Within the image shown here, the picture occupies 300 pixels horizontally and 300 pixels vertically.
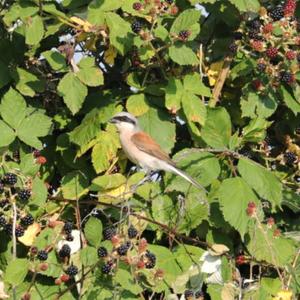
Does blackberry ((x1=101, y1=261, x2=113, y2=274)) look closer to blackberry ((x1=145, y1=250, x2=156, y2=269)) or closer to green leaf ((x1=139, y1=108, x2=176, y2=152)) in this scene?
blackberry ((x1=145, y1=250, x2=156, y2=269))

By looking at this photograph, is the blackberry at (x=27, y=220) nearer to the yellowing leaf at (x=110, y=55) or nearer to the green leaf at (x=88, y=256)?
the green leaf at (x=88, y=256)

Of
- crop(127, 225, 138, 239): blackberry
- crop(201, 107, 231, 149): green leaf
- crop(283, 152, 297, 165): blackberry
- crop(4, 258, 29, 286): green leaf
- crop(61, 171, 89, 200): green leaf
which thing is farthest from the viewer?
crop(283, 152, 297, 165): blackberry

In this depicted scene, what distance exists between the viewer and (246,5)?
5859mm

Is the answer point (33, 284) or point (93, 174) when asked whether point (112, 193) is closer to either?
point (93, 174)

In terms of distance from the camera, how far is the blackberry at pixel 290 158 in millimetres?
6227

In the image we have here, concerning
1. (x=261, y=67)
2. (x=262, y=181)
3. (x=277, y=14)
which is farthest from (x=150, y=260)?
(x=277, y=14)

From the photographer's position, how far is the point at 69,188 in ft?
20.1

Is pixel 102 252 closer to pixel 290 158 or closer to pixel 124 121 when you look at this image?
pixel 124 121

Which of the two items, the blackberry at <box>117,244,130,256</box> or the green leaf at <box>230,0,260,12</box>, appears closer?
the blackberry at <box>117,244,130,256</box>

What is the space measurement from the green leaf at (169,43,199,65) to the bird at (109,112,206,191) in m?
0.50

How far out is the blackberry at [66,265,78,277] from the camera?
565 centimetres

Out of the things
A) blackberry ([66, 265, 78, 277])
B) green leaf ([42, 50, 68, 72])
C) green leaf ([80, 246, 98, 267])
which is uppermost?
green leaf ([42, 50, 68, 72])

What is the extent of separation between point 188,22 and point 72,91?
76 centimetres

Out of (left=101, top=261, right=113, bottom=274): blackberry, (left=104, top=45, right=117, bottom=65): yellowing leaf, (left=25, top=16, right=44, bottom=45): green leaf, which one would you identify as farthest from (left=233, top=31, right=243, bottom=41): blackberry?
(left=101, top=261, right=113, bottom=274): blackberry
